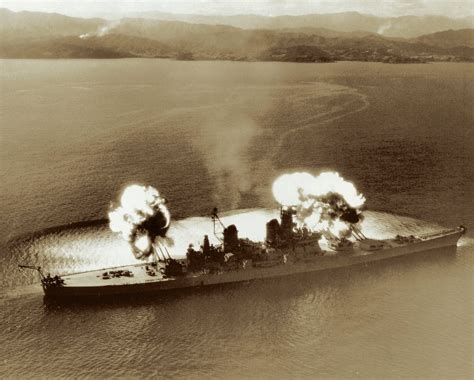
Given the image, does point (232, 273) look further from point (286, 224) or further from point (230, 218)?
point (230, 218)

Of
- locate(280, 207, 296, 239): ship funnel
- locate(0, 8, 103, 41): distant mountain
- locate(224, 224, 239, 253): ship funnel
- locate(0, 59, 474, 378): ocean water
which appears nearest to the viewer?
locate(0, 59, 474, 378): ocean water

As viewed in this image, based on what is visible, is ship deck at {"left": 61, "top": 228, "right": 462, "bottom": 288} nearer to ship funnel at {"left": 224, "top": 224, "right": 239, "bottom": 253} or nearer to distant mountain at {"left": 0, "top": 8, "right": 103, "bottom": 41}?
ship funnel at {"left": 224, "top": 224, "right": 239, "bottom": 253}

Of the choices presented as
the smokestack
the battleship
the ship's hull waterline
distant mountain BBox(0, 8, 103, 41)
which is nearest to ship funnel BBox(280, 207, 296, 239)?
the battleship

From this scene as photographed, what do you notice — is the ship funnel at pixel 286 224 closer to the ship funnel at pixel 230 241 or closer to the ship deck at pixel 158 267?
the ship deck at pixel 158 267

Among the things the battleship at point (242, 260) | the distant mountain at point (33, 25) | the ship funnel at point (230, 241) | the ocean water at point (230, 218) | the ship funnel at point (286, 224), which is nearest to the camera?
the ocean water at point (230, 218)

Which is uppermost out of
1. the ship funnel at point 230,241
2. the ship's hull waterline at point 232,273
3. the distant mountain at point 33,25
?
the distant mountain at point 33,25

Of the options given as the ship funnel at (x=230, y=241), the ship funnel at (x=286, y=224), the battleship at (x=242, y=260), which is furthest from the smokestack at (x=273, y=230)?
the ship funnel at (x=230, y=241)

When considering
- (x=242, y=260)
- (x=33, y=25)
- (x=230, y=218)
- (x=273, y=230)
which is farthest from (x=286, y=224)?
(x=33, y=25)

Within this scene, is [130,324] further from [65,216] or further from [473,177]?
[473,177]
